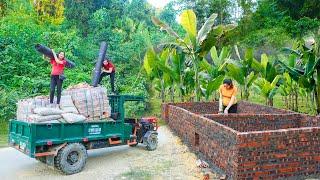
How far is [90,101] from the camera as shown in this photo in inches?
374

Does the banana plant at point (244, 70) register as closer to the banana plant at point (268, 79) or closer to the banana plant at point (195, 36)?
the banana plant at point (268, 79)

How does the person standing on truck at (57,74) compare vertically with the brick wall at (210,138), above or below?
above

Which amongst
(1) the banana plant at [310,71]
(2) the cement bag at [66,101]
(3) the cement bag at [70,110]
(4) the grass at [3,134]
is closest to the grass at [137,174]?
(3) the cement bag at [70,110]

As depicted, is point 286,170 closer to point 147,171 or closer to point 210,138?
point 210,138

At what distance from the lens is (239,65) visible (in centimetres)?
1513

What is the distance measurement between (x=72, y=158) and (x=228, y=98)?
16.3 feet

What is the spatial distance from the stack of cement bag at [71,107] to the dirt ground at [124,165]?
3.64 ft

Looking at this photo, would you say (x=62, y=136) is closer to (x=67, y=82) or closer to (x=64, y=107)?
(x=64, y=107)

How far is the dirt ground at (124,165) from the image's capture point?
8.65 m

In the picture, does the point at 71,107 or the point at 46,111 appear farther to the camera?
the point at 71,107

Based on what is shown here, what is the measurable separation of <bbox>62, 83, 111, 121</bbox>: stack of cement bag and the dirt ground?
3.78ft

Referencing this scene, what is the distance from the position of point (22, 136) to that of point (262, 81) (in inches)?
366

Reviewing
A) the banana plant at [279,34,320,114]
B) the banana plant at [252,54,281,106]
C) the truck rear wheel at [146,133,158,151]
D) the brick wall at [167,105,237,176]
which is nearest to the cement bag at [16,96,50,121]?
the truck rear wheel at [146,133,158,151]

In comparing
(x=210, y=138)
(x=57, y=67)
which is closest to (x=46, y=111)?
(x=57, y=67)
